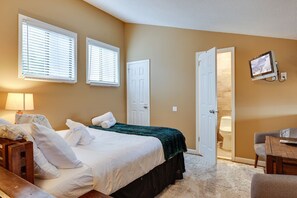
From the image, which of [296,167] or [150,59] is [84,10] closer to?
[150,59]

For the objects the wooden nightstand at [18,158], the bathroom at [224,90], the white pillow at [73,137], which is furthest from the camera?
the bathroom at [224,90]

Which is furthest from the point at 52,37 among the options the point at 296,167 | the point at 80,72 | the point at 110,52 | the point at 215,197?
the point at 296,167

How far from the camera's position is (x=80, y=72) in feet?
13.3

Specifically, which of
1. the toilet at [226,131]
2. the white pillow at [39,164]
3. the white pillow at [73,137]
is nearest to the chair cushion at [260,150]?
the toilet at [226,131]

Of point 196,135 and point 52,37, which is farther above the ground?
point 52,37

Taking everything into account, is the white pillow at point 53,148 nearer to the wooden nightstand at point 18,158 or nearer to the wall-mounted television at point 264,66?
the wooden nightstand at point 18,158

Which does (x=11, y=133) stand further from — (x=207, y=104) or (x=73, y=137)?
(x=207, y=104)

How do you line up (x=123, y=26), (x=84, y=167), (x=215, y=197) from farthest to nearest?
(x=123, y=26) < (x=215, y=197) < (x=84, y=167)

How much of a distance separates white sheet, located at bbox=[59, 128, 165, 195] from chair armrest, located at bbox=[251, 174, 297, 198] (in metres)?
1.16

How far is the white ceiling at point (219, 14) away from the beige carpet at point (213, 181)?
241 cm

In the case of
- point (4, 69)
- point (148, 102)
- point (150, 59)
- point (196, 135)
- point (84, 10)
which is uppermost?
point (84, 10)

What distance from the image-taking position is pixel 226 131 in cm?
462

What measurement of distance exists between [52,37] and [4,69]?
3.27 ft

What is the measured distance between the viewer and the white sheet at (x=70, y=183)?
138 cm
